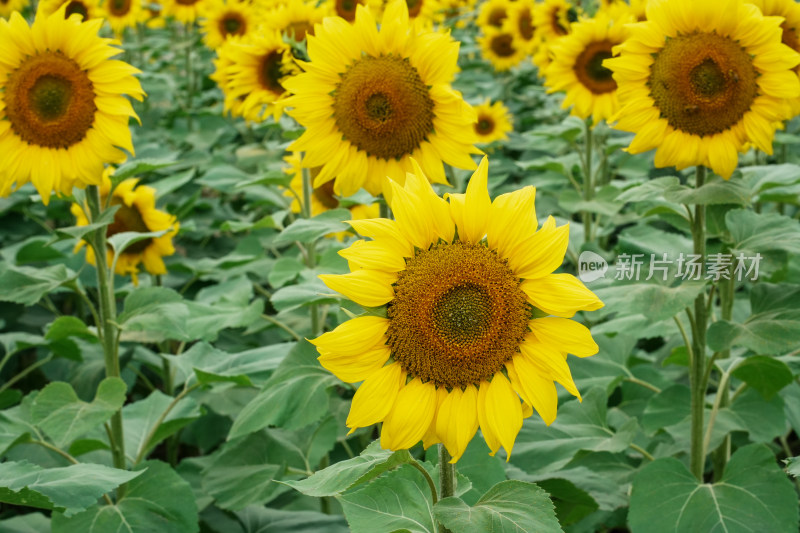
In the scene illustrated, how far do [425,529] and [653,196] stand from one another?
1265 mm

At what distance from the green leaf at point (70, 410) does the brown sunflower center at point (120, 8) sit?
481 cm

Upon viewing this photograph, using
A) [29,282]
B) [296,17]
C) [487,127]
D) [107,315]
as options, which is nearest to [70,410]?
[107,315]

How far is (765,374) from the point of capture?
7.76 feet

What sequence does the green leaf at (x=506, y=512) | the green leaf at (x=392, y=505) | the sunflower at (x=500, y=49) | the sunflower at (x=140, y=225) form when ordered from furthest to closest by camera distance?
the sunflower at (x=500, y=49)
the sunflower at (x=140, y=225)
the green leaf at (x=392, y=505)
the green leaf at (x=506, y=512)

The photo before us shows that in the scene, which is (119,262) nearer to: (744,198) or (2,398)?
(2,398)

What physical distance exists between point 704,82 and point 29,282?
2225 mm

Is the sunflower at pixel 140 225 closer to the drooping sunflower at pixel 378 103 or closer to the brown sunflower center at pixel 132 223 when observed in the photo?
the brown sunflower center at pixel 132 223

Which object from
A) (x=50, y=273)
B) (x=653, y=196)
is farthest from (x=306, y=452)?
Result: (x=653, y=196)

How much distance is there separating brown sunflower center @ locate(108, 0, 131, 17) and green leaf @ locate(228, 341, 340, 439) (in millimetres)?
4987

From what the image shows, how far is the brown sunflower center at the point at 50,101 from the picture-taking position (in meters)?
2.49

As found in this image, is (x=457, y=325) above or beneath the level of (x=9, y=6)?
beneath

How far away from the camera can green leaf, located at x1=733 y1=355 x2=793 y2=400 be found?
230 centimetres

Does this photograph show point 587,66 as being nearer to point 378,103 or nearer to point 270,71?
point 270,71

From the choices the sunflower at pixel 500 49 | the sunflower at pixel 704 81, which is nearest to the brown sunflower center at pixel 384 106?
the sunflower at pixel 704 81
